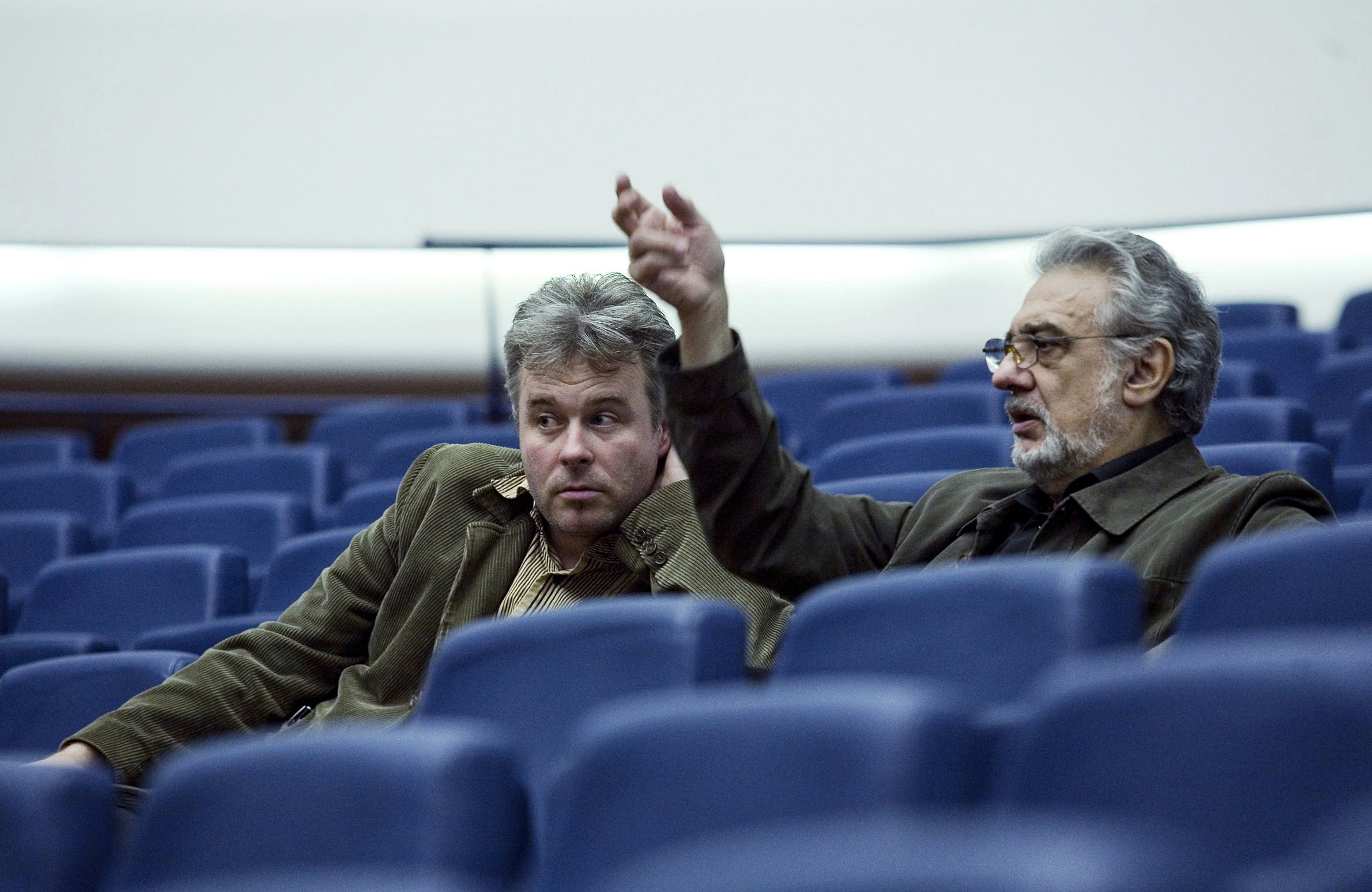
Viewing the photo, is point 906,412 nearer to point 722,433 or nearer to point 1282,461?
point 1282,461

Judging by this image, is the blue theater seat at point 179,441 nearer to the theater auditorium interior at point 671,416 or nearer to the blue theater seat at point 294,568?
the theater auditorium interior at point 671,416

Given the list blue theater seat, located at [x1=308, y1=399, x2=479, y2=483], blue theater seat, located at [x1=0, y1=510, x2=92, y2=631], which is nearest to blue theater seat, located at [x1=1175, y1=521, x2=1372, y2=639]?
blue theater seat, located at [x1=0, y1=510, x2=92, y2=631]

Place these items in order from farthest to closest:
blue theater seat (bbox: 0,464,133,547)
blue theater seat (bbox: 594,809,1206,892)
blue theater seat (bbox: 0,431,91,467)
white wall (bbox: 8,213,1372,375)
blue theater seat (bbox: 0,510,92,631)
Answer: white wall (bbox: 8,213,1372,375)
blue theater seat (bbox: 0,431,91,467)
blue theater seat (bbox: 0,464,133,547)
blue theater seat (bbox: 0,510,92,631)
blue theater seat (bbox: 594,809,1206,892)

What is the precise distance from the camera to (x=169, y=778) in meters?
0.74

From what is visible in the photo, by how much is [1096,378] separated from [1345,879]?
836mm

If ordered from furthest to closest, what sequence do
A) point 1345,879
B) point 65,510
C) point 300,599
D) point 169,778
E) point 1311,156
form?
point 1311,156 < point 65,510 < point 300,599 < point 169,778 < point 1345,879

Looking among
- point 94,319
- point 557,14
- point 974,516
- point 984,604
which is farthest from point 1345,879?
point 94,319

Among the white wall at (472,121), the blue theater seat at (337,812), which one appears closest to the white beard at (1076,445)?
the blue theater seat at (337,812)

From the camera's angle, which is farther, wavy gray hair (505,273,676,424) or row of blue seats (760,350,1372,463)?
row of blue seats (760,350,1372,463)

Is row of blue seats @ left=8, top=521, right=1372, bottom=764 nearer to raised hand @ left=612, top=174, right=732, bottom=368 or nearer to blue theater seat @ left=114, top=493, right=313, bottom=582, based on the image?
raised hand @ left=612, top=174, right=732, bottom=368

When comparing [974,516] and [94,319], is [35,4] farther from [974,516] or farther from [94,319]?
[974,516]

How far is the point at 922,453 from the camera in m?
1.84

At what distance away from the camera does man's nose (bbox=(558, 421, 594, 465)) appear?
1267 mm

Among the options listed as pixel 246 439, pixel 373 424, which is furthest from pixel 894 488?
pixel 246 439
